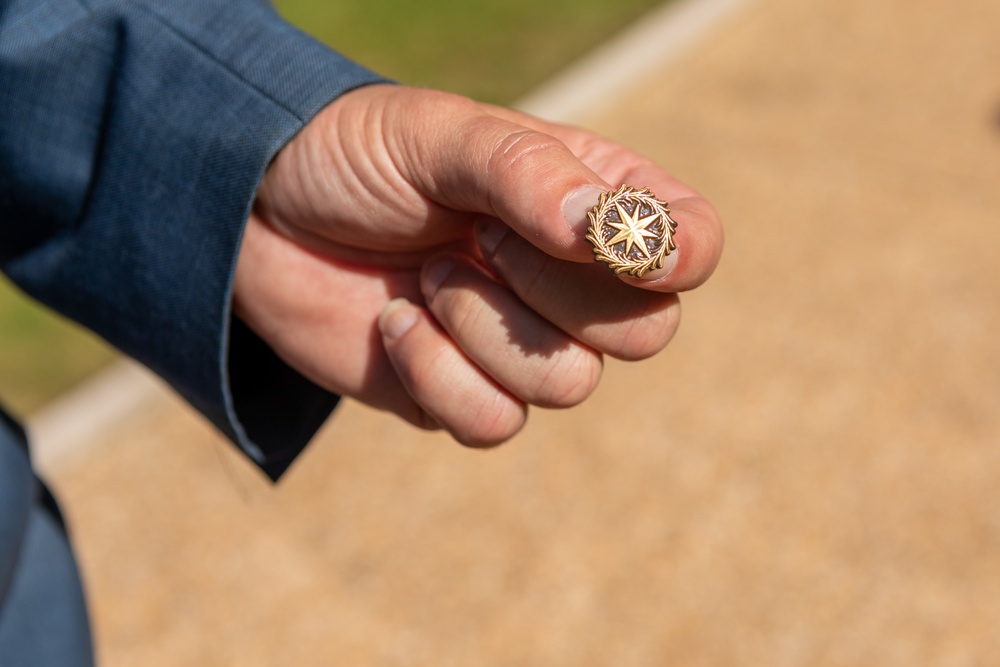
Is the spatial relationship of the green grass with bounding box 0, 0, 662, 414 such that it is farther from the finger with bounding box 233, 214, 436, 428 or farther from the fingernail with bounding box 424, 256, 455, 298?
the fingernail with bounding box 424, 256, 455, 298

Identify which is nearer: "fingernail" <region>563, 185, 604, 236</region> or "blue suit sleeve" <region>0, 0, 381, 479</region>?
"fingernail" <region>563, 185, 604, 236</region>

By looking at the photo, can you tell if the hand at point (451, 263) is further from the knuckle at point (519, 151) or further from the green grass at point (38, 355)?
the green grass at point (38, 355)

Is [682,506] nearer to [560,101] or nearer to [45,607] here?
[45,607]

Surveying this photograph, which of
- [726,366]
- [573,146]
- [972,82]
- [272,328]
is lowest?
[272,328]

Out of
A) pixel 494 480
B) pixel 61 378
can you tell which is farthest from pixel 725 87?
pixel 61 378

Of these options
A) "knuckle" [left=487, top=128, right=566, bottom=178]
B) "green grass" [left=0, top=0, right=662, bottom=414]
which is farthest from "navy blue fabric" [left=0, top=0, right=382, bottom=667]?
"green grass" [left=0, top=0, right=662, bottom=414]

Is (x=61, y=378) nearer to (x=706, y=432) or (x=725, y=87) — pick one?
(x=706, y=432)

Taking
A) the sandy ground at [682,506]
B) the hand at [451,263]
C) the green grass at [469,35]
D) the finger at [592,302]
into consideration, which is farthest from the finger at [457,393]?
the green grass at [469,35]
